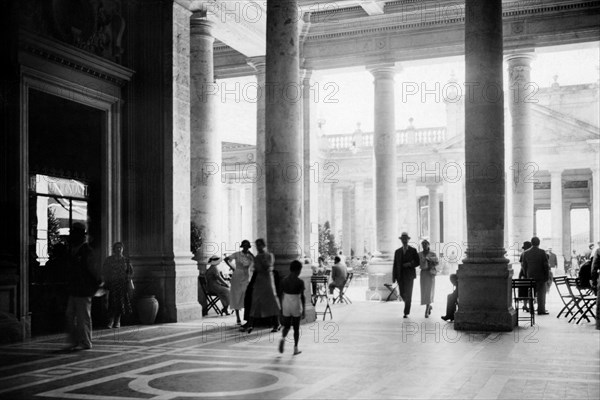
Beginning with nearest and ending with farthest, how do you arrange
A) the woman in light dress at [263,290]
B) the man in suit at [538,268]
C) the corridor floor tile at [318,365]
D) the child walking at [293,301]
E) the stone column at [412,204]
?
the corridor floor tile at [318,365] → the child walking at [293,301] → the woman in light dress at [263,290] → the man in suit at [538,268] → the stone column at [412,204]

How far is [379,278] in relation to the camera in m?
24.8

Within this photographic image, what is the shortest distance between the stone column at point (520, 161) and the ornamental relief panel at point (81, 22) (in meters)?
13.6

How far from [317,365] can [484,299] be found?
5.36 meters

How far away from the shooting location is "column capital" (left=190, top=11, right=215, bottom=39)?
20.5m

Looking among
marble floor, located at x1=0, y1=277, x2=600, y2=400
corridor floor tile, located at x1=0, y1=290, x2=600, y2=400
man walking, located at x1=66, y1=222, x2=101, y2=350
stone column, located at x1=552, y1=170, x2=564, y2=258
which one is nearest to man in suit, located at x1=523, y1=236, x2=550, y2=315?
marble floor, located at x1=0, y1=277, x2=600, y2=400

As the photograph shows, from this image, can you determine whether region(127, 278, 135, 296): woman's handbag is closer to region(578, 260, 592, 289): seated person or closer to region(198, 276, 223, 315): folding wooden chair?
region(198, 276, 223, 315): folding wooden chair

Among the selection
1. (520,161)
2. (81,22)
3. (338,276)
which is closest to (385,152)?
(520,161)

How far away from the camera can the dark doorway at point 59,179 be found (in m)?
16.1

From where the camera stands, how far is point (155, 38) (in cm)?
1742

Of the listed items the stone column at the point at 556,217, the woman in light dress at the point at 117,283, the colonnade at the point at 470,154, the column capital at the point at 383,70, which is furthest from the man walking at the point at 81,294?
the stone column at the point at 556,217

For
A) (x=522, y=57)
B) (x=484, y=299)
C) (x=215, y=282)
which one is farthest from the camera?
(x=522, y=57)

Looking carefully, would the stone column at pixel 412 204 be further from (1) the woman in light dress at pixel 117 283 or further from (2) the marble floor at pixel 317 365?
(1) the woman in light dress at pixel 117 283

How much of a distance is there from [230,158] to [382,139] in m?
15.2

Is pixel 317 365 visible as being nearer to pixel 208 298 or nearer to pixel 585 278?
pixel 585 278
